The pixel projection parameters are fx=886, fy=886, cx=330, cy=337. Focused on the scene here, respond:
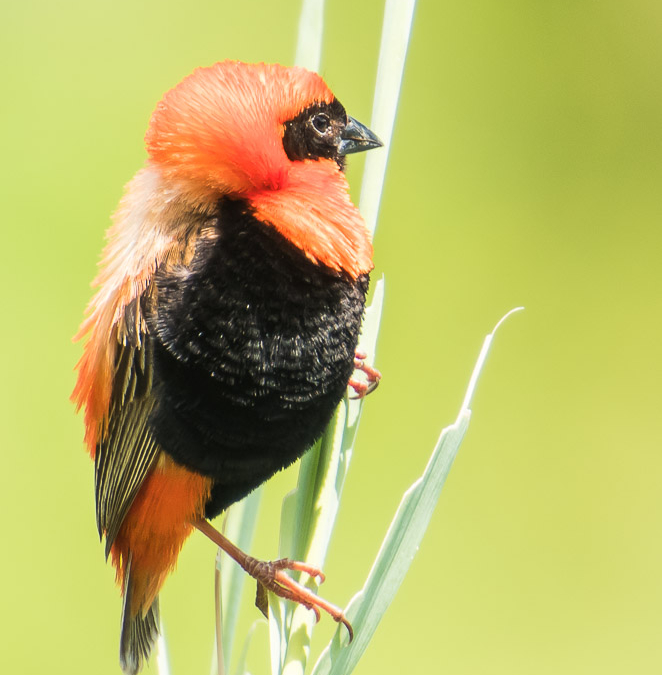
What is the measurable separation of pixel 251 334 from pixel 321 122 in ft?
1.04

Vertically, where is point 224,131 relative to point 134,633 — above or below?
above

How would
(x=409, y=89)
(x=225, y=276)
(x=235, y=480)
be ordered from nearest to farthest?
(x=225, y=276) → (x=235, y=480) → (x=409, y=89)

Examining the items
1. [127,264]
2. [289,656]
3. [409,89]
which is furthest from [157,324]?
[409,89]

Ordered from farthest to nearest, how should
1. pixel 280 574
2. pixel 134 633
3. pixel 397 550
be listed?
pixel 134 633, pixel 280 574, pixel 397 550

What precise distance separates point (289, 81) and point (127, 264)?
12.0 inches

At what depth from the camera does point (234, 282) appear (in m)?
1.05

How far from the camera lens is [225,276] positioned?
3.44 feet

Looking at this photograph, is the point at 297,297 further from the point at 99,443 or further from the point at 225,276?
the point at 99,443

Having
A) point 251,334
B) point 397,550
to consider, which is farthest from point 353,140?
point 397,550

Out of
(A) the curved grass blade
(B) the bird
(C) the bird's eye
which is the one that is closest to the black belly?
(B) the bird

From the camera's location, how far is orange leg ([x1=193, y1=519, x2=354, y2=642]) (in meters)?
0.97

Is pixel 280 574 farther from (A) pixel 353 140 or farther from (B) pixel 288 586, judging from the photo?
(A) pixel 353 140

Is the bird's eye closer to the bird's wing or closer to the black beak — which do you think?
the black beak

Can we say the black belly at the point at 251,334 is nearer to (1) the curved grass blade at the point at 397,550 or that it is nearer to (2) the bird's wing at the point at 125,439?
(2) the bird's wing at the point at 125,439
